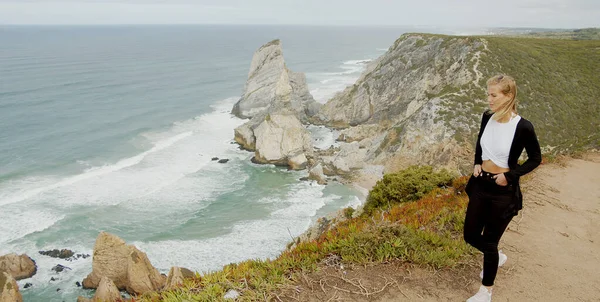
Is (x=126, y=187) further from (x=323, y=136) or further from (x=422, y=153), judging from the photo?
(x=422, y=153)

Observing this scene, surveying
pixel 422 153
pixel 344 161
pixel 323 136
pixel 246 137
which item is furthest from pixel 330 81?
pixel 422 153

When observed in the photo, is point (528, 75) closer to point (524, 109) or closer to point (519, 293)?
point (524, 109)

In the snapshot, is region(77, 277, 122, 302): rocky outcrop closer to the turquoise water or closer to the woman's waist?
the turquoise water

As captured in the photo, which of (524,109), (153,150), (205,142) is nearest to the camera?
(524,109)

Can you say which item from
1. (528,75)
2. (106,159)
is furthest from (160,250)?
(528,75)

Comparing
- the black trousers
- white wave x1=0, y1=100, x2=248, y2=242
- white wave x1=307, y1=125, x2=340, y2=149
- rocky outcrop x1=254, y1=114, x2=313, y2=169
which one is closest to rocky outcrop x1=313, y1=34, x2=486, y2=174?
Result: white wave x1=307, y1=125, x2=340, y2=149

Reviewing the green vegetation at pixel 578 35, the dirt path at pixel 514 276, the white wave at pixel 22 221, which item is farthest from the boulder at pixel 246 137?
the green vegetation at pixel 578 35

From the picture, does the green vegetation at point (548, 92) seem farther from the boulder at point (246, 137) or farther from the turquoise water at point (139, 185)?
the boulder at point (246, 137)
